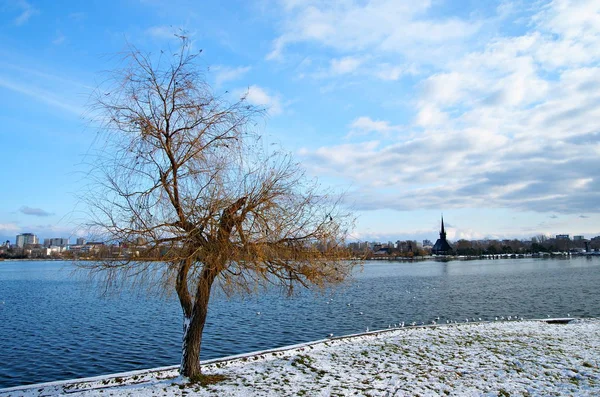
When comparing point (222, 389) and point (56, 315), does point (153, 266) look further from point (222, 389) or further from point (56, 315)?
point (56, 315)

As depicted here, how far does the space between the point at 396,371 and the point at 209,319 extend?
45.9 ft

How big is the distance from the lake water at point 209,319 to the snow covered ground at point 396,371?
7.21 feet

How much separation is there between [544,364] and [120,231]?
11.3 metres

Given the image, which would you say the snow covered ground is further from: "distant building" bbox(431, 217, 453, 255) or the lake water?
"distant building" bbox(431, 217, 453, 255)

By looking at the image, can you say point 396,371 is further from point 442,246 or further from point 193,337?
point 442,246

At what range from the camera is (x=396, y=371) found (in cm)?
1112

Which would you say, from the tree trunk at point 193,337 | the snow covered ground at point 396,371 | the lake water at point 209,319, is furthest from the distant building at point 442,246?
the tree trunk at point 193,337

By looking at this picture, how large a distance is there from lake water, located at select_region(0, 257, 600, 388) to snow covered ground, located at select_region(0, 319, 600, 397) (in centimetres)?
220

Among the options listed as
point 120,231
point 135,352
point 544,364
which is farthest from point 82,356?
point 544,364

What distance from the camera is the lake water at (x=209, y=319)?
15734 millimetres

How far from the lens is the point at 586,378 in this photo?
1026 centimetres

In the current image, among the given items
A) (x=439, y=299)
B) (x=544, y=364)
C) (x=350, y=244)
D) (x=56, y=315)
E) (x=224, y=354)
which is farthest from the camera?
(x=439, y=299)

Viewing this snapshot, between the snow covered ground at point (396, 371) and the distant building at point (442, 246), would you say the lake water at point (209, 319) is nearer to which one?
the snow covered ground at point (396, 371)

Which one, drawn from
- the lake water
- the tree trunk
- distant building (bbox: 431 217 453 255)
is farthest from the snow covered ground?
distant building (bbox: 431 217 453 255)
